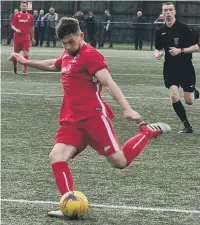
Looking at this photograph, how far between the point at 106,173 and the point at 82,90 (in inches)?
88.4

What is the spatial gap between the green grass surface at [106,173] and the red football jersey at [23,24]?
351 inches

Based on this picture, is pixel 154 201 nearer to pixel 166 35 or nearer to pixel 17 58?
pixel 17 58

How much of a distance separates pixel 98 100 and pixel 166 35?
605 cm

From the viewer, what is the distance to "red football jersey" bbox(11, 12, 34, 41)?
26.4 m

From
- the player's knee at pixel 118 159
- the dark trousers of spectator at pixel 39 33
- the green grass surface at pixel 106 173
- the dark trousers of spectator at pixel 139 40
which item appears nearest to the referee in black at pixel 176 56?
the green grass surface at pixel 106 173

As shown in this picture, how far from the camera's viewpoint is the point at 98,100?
25.0 ft

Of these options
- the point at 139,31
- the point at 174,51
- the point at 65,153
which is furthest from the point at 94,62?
the point at 139,31

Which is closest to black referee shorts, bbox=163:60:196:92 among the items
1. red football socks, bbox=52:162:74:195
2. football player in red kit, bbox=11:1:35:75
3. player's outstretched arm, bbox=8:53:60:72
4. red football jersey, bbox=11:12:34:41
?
player's outstretched arm, bbox=8:53:60:72

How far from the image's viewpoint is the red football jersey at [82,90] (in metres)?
7.56

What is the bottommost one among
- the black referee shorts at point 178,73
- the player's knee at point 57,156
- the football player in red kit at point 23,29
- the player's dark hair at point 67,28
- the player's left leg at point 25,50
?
the player's left leg at point 25,50

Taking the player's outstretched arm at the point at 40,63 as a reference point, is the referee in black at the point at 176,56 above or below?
below

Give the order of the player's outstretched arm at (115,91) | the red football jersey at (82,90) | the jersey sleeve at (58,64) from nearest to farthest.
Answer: the player's outstretched arm at (115,91), the red football jersey at (82,90), the jersey sleeve at (58,64)

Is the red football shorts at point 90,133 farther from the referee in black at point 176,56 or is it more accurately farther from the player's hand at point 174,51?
the referee in black at point 176,56

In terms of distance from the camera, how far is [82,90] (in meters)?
7.62
